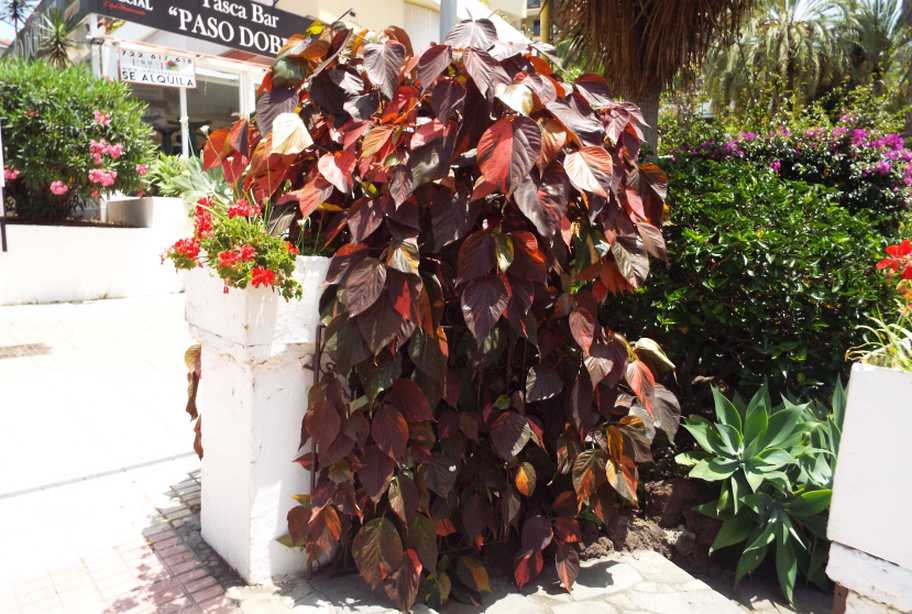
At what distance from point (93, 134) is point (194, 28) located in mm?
2370

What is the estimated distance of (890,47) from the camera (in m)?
21.2

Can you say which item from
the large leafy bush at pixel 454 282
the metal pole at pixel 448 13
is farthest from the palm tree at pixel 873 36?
the large leafy bush at pixel 454 282

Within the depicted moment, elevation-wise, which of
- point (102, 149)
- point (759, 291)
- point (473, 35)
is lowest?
point (759, 291)

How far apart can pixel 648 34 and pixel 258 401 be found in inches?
155

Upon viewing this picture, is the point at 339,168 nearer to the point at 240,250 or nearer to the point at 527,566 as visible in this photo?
the point at 240,250

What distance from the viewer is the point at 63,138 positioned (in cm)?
744

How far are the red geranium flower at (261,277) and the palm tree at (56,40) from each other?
13780 mm

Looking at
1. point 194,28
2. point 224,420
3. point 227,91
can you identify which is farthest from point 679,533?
point 227,91

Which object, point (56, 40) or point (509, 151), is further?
point (56, 40)

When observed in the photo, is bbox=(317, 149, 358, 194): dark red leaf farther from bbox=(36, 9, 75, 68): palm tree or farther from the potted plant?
bbox=(36, 9, 75, 68): palm tree

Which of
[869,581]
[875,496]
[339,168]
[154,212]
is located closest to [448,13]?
[339,168]

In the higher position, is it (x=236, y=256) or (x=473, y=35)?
(x=473, y=35)

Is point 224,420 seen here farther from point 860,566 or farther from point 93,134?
point 93,134

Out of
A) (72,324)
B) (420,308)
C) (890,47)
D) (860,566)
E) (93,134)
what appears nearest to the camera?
(860,566)
